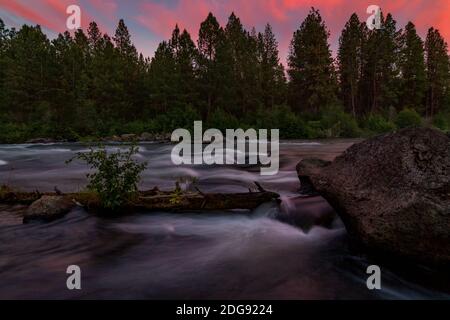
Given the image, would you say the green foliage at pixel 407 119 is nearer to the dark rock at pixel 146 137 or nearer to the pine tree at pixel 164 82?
the pine tree at pixel 164 82

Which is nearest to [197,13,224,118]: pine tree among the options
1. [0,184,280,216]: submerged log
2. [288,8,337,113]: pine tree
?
[288,8,337,113]: pine tree

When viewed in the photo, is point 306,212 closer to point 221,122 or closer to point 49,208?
point 49,208

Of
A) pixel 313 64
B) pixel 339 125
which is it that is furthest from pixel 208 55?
pixel 339 125

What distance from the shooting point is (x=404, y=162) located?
209 inches

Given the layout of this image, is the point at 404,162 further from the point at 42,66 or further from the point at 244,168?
the point at 42,66

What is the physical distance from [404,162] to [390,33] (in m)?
60.6

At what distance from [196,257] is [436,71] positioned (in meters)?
68.6

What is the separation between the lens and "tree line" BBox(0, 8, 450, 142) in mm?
48938

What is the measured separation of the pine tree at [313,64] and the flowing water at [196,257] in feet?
165

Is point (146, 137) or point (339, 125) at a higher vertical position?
point (339, 125)

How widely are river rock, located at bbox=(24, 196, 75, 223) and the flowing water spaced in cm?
21

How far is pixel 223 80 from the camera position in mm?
51625

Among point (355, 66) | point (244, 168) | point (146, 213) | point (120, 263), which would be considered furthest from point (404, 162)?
point (355, 66)

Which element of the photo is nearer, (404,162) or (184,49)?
(404,162)
